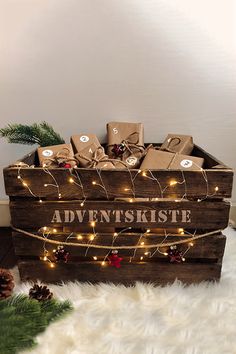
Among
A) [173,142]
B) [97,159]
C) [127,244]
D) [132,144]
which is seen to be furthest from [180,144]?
[127,244]

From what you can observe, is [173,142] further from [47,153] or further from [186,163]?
→ [47,153]

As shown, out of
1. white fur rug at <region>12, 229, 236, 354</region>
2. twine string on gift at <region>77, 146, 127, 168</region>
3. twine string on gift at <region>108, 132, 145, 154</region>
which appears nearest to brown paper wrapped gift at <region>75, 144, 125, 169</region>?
twine string on gift at <region>77, 146, 127, 168</region>

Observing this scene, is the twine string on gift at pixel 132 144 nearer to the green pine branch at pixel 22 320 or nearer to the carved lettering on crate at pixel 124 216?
the carved lettering on crate at pixel 124 216

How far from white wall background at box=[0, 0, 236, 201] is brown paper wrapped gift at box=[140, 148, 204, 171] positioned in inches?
14.8

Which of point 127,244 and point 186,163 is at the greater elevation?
point 186,163

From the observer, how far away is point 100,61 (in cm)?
129

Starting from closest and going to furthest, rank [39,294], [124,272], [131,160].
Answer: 1. [39,294]
2. [124,272]
3. [131,160]

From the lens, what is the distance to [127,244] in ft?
3.03

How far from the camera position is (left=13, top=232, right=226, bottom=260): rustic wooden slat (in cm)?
91

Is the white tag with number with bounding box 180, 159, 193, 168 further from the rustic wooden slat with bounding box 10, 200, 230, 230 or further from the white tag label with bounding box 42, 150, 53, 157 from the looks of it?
the white tag label with bounding box 42, 150, 53, 157

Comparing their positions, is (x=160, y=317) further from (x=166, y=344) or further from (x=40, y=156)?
(x=40, y=156)

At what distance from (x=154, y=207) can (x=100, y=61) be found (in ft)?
2.33

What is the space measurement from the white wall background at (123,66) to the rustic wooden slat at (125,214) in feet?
1.81

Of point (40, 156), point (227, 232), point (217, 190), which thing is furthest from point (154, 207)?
point (227, 232)
